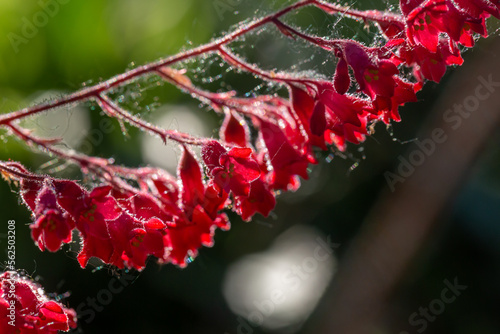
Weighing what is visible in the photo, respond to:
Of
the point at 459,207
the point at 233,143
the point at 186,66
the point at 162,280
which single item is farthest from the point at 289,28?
the point at 459,207

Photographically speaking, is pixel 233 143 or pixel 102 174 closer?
pixel 102 174

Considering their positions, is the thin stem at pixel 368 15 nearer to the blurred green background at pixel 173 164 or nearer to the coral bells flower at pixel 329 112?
the coral bells flower at pixel 329 112

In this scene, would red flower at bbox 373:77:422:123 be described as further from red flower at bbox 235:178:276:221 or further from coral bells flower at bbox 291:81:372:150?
red flower at bbox 235:178:276:221

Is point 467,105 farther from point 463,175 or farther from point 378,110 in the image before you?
point 378,110

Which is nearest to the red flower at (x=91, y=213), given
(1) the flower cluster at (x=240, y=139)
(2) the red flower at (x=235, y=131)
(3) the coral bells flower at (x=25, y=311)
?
(1) the flower cluster at (x=240, y=139)

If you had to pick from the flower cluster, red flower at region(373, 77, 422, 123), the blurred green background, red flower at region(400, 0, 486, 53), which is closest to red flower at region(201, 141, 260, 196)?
the flower cluster
